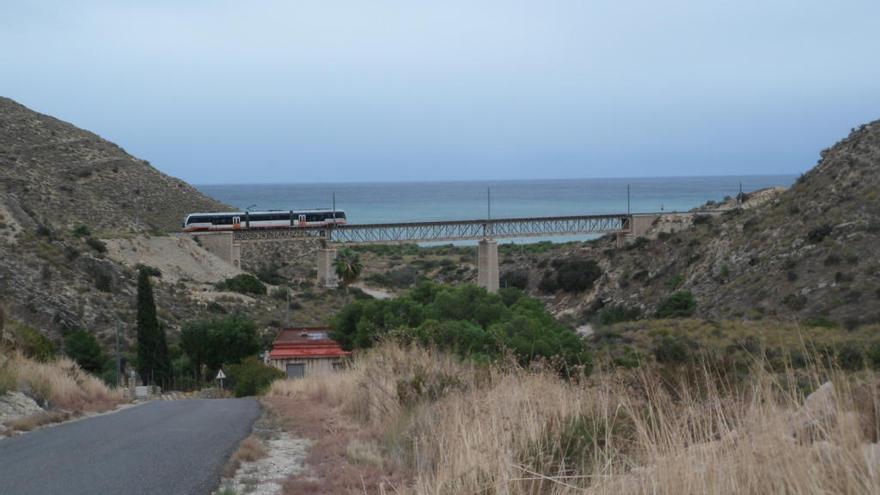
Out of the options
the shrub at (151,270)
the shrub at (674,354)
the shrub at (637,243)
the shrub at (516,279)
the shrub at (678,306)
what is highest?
the shrub at (674,354)

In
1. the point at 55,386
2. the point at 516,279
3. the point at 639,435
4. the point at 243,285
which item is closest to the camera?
the point at 639,435

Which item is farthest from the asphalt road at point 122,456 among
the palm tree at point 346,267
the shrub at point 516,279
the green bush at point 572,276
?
the shrub at point 516,279

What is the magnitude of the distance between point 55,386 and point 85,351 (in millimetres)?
24731

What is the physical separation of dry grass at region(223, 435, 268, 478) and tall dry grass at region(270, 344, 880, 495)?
131 centimetres

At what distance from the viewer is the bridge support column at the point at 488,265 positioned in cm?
6650

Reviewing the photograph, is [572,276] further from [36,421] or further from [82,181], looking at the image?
[36,421]

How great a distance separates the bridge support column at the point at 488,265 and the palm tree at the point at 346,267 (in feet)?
29.9

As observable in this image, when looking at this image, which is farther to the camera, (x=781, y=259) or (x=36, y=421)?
(x=781, y=259)

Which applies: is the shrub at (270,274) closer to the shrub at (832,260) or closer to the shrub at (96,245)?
the shrub at (96,245)

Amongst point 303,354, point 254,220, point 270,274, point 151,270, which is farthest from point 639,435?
point 270,274

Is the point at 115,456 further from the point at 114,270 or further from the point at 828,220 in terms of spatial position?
the point at 114,270

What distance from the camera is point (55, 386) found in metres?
16.6

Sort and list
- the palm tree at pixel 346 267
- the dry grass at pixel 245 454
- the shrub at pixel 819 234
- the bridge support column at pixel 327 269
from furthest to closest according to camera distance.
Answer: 1. the bridge support column at pixel 327 269
2. the palm tree at pixel 346 267
3. the shrub at pixel 819 234
4. the dry grass at pixel 245 454

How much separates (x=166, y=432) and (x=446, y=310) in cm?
1898
